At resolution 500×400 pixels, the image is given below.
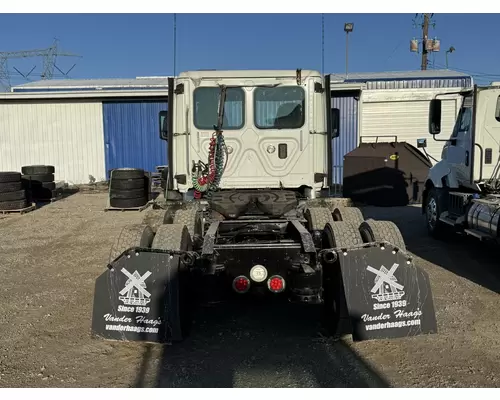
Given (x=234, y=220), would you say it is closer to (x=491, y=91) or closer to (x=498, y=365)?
(x=498, y=365)

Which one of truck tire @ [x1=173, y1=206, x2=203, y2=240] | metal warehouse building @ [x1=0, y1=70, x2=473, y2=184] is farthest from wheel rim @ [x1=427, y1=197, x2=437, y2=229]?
metal warehouse building @ [x1=0, y1=70, x2=473, y2=184]

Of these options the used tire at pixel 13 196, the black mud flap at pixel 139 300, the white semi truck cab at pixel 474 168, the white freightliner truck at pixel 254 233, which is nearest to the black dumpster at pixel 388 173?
the white semi truck cab at pixel 474 168

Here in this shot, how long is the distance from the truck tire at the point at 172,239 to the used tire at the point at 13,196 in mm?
10504

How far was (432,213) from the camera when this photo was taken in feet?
31.9

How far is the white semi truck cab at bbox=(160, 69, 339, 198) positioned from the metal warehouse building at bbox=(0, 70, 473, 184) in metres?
13.1

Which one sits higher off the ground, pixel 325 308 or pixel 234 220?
pixel 234 220

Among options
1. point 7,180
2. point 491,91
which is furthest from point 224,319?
point 7,180

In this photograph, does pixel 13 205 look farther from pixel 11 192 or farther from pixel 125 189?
pixel 125 189

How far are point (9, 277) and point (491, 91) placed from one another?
25.8 feet

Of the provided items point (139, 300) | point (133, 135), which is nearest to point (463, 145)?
point (139, 300)

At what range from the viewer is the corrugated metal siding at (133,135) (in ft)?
64.6

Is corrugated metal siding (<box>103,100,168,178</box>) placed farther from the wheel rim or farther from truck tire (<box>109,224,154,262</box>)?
truck tire (<box>109,224,154,262</box>)

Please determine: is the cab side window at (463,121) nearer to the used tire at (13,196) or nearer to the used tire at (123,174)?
the used tire at (123,174)

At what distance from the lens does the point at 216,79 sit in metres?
6.25
